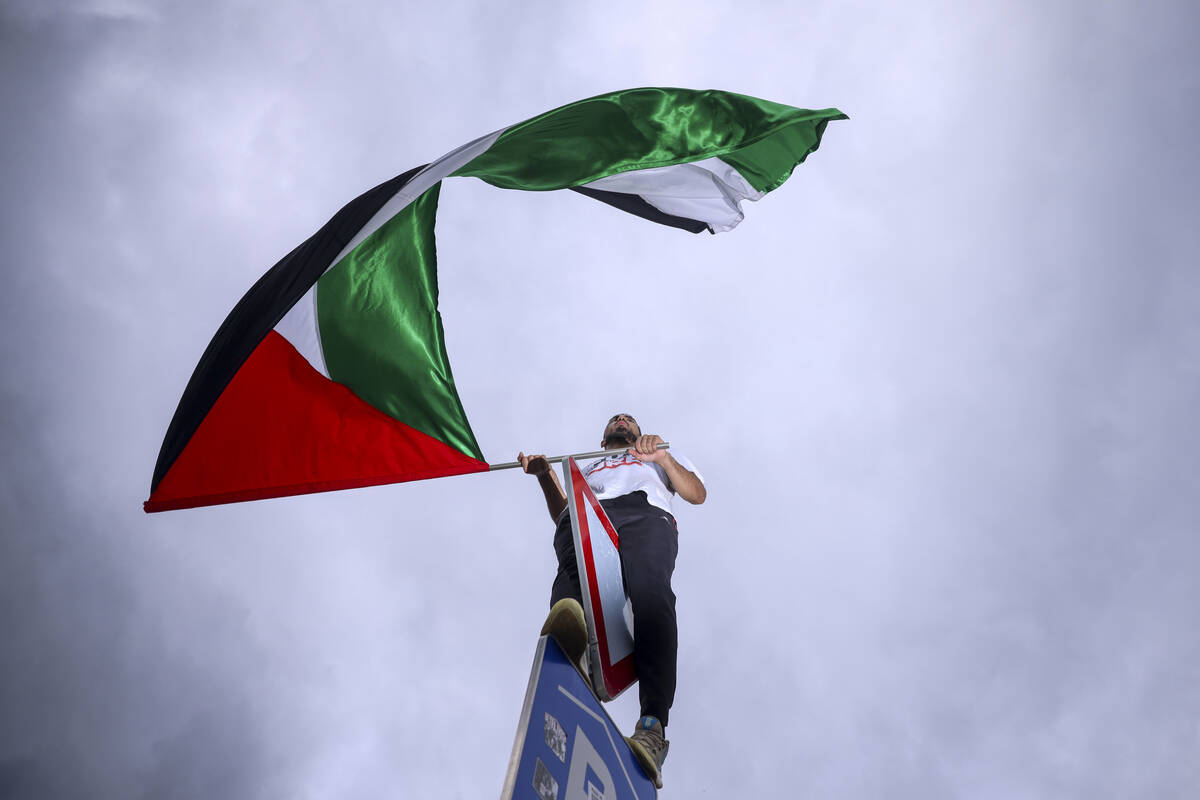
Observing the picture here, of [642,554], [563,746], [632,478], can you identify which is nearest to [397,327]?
[632,478]

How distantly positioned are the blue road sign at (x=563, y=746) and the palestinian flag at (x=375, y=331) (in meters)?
2.24

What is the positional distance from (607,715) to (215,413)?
3035 mm

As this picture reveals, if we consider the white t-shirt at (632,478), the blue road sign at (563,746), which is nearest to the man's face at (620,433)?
the white t-shirt at (632,478)

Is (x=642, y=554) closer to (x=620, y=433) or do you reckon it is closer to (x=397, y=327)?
(x=620, y=433)

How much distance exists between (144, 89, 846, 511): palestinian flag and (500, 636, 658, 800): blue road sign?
88.2 inches

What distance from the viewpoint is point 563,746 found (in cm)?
175

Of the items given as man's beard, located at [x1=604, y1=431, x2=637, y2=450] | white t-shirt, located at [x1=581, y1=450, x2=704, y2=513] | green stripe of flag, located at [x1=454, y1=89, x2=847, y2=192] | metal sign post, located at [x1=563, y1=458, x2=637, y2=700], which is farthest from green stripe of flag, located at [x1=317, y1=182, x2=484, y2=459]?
metal sign post, located at [x1=563, y1=458, x2=637, y2=700]

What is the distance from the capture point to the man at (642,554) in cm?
272

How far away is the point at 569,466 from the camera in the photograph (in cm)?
341

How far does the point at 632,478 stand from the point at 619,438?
559 mm

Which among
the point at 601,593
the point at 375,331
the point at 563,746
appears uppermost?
the point at 375,331

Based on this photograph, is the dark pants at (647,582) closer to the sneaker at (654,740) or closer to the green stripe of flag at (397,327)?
the sneaker at (654,740)

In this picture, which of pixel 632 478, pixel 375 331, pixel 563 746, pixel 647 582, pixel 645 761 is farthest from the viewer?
pixel 375 331

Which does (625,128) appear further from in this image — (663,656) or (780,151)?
(663,656)
